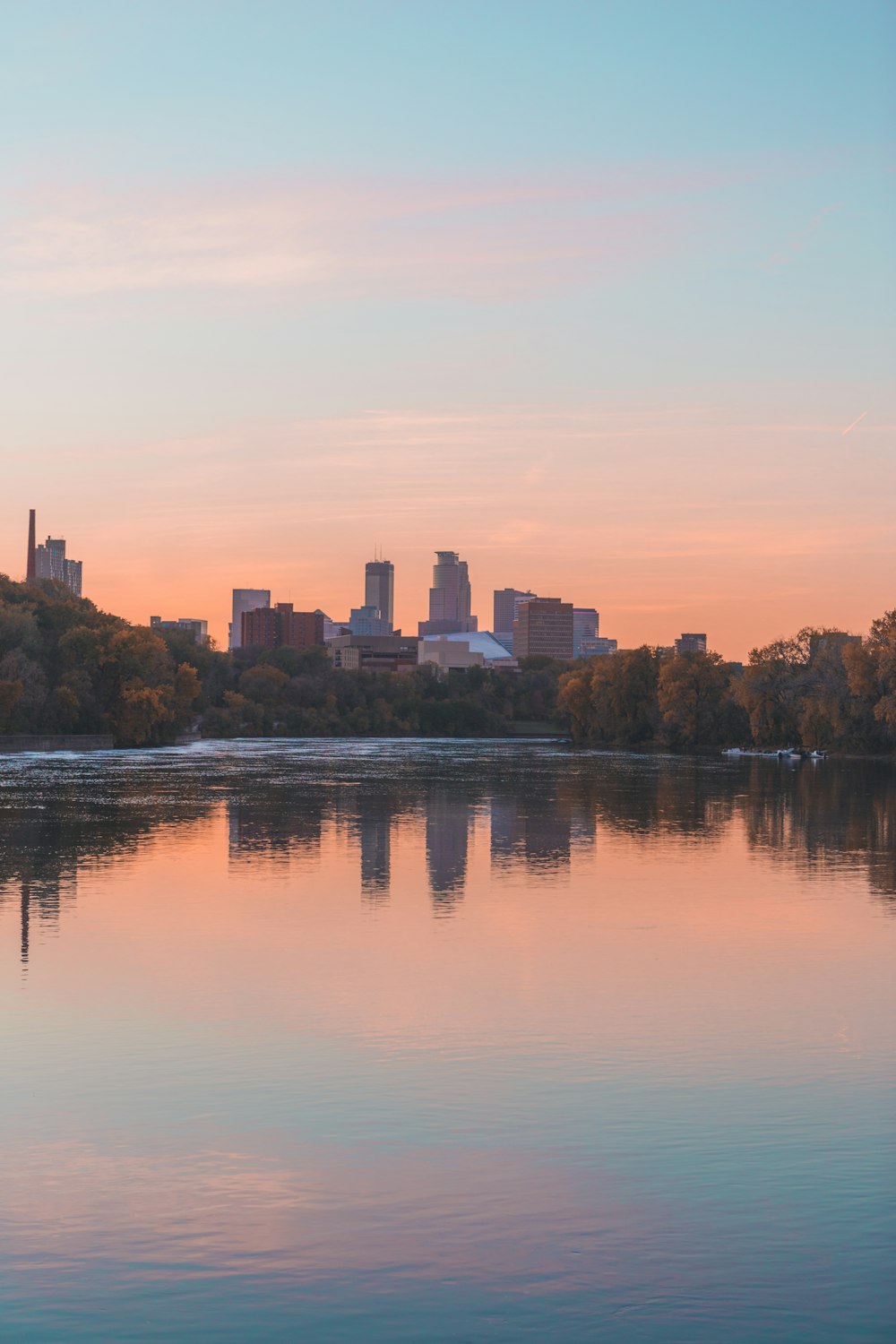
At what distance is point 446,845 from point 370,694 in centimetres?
13763

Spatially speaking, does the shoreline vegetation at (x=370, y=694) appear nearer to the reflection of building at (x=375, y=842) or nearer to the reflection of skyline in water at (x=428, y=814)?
the reflection of skyline in water at (x=428, y=814)

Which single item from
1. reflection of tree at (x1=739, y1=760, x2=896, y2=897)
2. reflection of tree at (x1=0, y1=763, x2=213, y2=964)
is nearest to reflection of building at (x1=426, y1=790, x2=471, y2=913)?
reflection of tree at (x1=0, y1=763, x2=213, y2=964)

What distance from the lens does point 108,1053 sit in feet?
44.5

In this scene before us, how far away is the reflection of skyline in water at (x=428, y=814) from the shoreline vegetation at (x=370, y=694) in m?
23.6

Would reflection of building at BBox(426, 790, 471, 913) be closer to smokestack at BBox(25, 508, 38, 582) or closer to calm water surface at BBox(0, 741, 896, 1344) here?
calm water surface at BBox(0, 741, 896, 1344)

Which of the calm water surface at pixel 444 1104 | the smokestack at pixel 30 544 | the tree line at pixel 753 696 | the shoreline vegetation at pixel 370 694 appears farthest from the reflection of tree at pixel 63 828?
the smokestack at pixel 30 544

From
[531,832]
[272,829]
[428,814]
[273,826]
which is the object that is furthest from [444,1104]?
[428,814]

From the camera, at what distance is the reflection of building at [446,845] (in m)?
25.1

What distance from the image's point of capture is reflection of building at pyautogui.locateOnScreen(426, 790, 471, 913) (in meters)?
25.1

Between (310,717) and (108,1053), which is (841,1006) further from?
(310,717)

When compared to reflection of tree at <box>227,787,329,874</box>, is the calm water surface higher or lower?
lower

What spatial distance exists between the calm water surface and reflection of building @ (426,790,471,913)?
0.77 ft

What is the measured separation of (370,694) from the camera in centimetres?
17025

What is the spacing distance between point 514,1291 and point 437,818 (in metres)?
32.1
